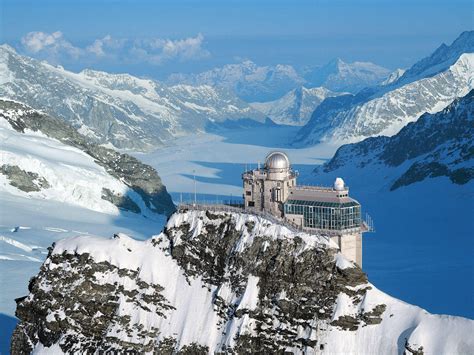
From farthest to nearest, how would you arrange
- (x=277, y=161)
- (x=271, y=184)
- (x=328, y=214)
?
(x=277, y=161)
(x=271, y=184)
(x=328, y=214)

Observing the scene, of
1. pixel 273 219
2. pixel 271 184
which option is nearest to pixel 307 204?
pixel 273 219

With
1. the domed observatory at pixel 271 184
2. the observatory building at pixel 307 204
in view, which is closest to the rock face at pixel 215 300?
the domed observatory at pixel 271 184

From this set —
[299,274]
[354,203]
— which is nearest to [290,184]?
[354,203]

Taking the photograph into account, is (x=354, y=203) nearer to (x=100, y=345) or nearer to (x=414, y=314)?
(x=414, y=314)

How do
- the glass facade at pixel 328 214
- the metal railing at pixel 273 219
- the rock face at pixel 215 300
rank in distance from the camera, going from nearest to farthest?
the rock face at pixel 215 300 → the metal railing at pixel 273 219 → the glass facade at pixel 328 214

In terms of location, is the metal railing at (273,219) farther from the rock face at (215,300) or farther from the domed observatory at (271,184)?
the rock face at (215,300)

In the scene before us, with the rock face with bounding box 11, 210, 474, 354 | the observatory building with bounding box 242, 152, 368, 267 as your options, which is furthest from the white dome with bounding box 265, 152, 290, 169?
the rock face with bounding box 11, 210, 474, 354

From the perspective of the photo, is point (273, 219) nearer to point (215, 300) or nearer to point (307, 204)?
point (307, 204)
